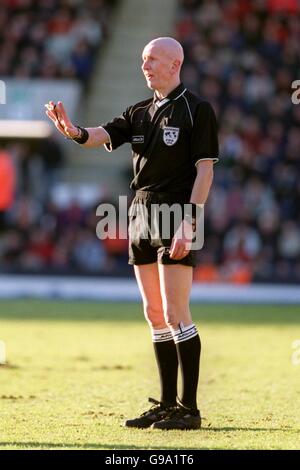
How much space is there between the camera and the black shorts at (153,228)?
25.8 feet

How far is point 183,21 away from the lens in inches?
1105

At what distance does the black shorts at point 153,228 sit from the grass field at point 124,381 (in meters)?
1.10

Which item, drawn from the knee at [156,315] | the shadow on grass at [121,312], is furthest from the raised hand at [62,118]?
the shadow on grass at [121,312]

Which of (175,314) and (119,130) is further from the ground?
(119,130)

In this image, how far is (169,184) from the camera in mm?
7906

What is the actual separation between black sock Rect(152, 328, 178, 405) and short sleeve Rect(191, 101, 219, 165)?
121cm

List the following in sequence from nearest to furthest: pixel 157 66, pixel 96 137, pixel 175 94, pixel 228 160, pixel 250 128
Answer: pixel 157 66, pixel 175 94, pixel 96 137, pixel 228 160, pixel 250 128

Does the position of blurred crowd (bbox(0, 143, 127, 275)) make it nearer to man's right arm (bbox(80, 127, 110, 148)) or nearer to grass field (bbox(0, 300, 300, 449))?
grass field (bbox(0, 300, 300, 449))

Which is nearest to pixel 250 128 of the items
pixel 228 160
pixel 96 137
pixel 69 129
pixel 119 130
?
pixel 228 160

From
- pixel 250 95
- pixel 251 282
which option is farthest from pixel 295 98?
pixel 251 282

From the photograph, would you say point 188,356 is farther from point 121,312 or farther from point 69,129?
point 121,312

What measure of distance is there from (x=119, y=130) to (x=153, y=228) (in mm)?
721

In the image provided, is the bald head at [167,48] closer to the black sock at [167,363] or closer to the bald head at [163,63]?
the bald head at [163,63]

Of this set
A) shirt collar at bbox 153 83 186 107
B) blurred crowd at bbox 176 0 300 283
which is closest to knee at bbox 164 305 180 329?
shirt collar at bbox 153 83 186 107
